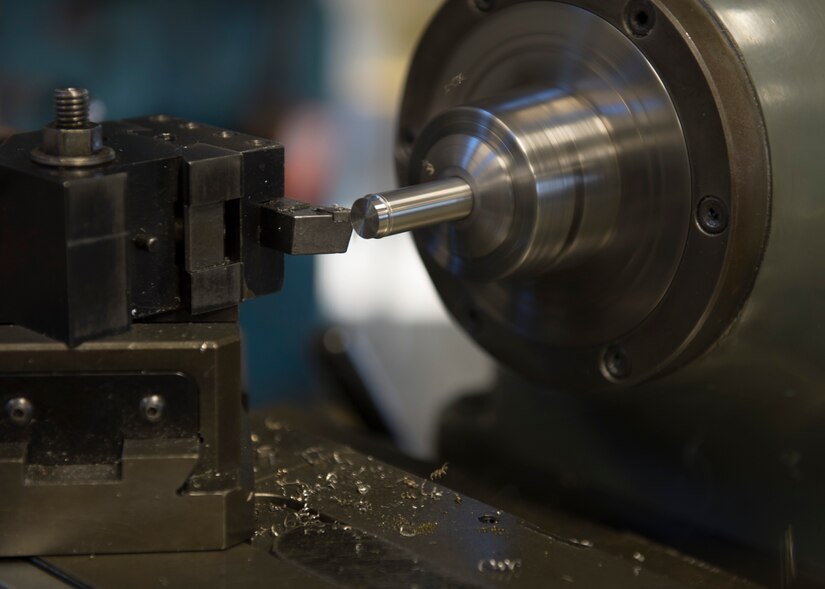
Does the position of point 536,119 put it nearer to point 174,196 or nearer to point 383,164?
point 174,196

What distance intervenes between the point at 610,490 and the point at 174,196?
1.31 feet

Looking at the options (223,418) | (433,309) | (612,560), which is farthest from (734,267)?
(433,309)

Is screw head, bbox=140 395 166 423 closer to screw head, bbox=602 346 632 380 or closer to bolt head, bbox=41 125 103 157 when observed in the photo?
bolt head, bbox=41 125 103 157

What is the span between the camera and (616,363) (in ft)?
2.25

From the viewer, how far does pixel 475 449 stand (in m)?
0.88

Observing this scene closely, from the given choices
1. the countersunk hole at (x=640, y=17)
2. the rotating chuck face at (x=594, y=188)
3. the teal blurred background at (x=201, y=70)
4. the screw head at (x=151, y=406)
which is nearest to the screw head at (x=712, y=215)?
the rotating chuck face at (x=594, y=188)

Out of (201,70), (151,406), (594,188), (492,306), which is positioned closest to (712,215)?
(594,188)

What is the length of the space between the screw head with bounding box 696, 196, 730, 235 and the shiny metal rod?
0.13 metres

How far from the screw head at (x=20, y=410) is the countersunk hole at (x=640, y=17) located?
1.24ft

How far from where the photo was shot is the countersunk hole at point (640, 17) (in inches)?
24.8

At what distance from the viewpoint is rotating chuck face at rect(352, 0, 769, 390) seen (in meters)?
0.61

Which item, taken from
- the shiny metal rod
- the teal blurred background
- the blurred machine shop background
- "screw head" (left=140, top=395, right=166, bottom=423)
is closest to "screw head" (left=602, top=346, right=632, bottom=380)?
the shiny metal rod

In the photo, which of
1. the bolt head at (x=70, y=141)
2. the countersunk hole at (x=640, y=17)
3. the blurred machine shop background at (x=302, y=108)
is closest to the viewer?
the bolt head at (x=70, y=141)

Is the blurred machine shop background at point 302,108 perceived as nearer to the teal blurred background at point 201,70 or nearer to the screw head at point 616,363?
the teal blurred background at point 201,70
